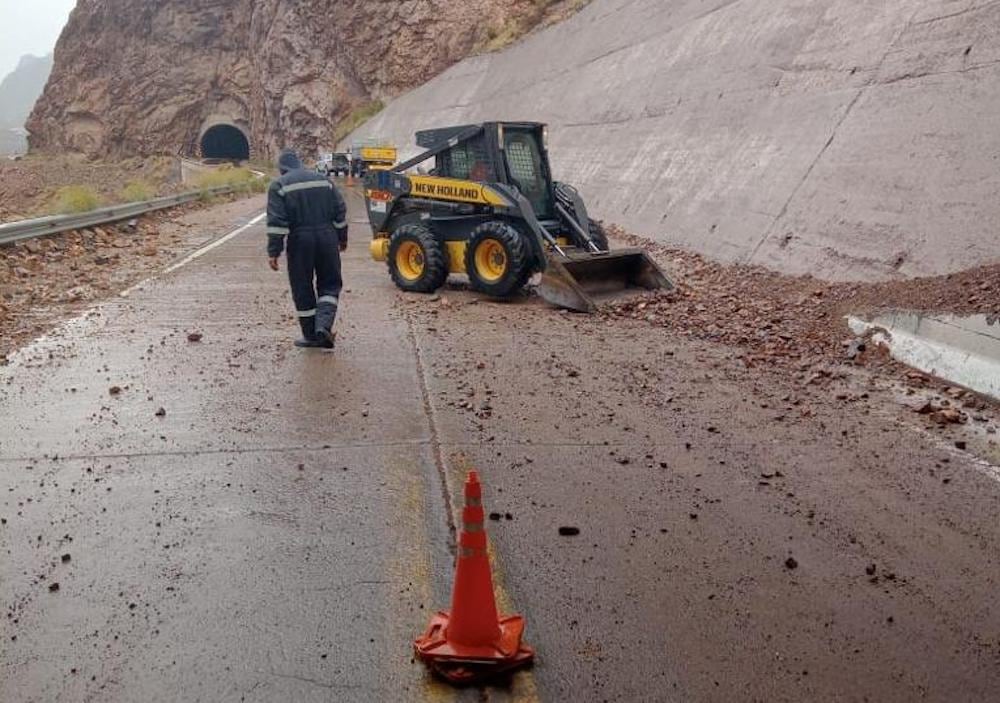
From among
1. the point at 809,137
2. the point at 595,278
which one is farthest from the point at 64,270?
the point at 809,137

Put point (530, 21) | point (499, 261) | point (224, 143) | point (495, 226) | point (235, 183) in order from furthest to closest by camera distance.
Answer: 1. point (224, 143)
2. point (530, 21)
3. point (235, 183)
4. point (499, 261)
5. point (495, 226)

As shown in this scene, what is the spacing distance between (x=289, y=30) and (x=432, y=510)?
207 ft

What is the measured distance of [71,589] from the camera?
3873 millimetres

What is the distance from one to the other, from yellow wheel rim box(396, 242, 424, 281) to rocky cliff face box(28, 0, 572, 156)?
4787cm

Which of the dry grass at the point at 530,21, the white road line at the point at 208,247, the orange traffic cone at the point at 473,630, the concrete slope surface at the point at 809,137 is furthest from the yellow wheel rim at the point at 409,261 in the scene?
the dry grass at the point at 530,21

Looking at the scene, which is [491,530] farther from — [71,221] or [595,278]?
[71,221]

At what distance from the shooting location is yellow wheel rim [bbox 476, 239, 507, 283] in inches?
428

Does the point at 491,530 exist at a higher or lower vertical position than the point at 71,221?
lower

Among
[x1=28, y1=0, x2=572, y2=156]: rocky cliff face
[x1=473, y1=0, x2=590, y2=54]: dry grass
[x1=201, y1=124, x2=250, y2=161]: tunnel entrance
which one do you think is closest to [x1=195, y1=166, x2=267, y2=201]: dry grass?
[x1=473, y1=0, x2=590, y2=54]: dry grass

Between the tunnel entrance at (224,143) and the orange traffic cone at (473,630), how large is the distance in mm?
72925

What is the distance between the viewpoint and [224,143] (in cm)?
7956

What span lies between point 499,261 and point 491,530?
267 inches

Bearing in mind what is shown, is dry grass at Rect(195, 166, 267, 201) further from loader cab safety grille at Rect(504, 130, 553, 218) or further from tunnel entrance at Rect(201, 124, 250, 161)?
tunnel entrance at Rect(201, 124, 250, 161)

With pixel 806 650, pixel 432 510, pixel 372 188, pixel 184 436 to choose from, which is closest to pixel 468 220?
pixel 372 188
